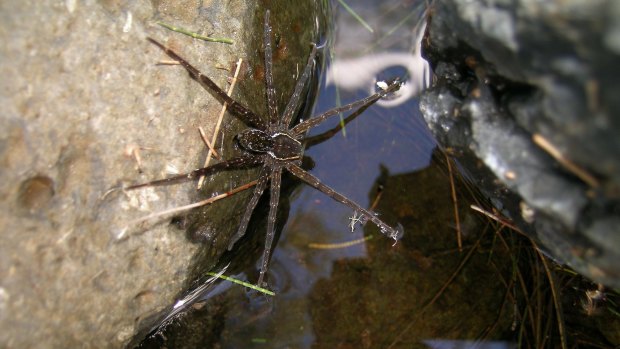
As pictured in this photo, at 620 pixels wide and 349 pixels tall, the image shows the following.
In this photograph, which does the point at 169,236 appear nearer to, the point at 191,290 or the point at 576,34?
the point at 191,290

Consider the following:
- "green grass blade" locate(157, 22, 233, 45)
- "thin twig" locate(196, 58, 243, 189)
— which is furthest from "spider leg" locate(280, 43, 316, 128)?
"green grass blade" locate(157, 22, 233, 45)

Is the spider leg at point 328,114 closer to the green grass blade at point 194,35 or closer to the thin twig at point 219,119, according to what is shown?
the thin twig at point 219,119

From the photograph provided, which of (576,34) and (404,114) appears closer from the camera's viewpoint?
(576,34)

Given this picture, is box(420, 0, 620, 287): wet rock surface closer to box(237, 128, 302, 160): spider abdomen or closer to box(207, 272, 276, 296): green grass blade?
box(237, 128, 302, 160): spider abdomen

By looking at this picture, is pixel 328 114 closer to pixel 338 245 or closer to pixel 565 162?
pixel 338 245

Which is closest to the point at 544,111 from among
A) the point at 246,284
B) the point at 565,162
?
the point at 565,162

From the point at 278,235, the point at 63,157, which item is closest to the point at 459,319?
the point at 278,235

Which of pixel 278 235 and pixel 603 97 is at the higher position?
pixel 603 97
